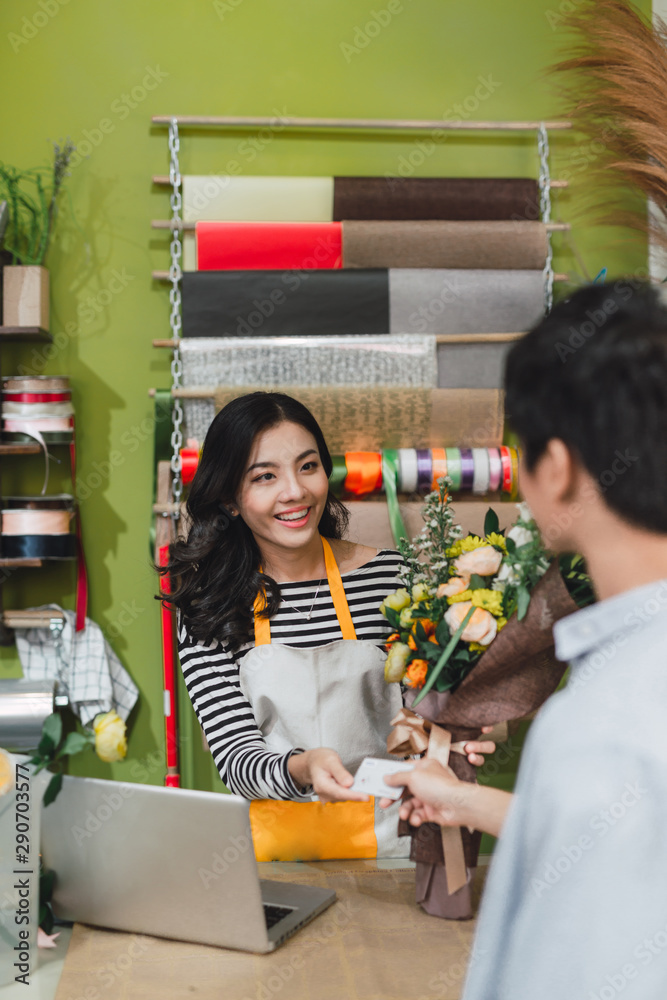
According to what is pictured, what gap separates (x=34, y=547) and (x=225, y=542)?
0.79 metres

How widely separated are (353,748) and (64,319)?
1.51 metres

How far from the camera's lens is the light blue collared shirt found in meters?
0.61

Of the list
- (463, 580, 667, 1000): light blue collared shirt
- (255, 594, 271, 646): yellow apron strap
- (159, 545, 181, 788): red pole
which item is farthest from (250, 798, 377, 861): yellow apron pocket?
(463, 580, 667, 1000): light blue collared shirt

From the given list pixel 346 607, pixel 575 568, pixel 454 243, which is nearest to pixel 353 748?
pixel 346 607

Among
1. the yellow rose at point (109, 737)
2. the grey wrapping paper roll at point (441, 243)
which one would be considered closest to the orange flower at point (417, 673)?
the yellow rose at point (109, 737)

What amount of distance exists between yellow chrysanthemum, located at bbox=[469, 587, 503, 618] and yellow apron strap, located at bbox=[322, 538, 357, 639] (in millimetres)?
750

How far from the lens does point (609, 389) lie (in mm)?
701

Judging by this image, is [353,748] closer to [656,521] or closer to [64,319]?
[656,521]

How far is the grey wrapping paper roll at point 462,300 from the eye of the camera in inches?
101

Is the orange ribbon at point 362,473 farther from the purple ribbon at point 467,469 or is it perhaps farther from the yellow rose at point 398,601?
the yellow rose at point 398,601

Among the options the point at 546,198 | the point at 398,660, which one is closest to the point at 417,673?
the point at 398,660

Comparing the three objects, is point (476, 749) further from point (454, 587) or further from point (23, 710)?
point (23, 710)

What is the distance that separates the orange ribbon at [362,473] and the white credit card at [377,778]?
51.2 inches

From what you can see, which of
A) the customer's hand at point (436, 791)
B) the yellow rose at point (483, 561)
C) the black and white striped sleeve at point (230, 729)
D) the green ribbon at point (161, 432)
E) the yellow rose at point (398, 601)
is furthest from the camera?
the green ribbon at point (161, 432)
